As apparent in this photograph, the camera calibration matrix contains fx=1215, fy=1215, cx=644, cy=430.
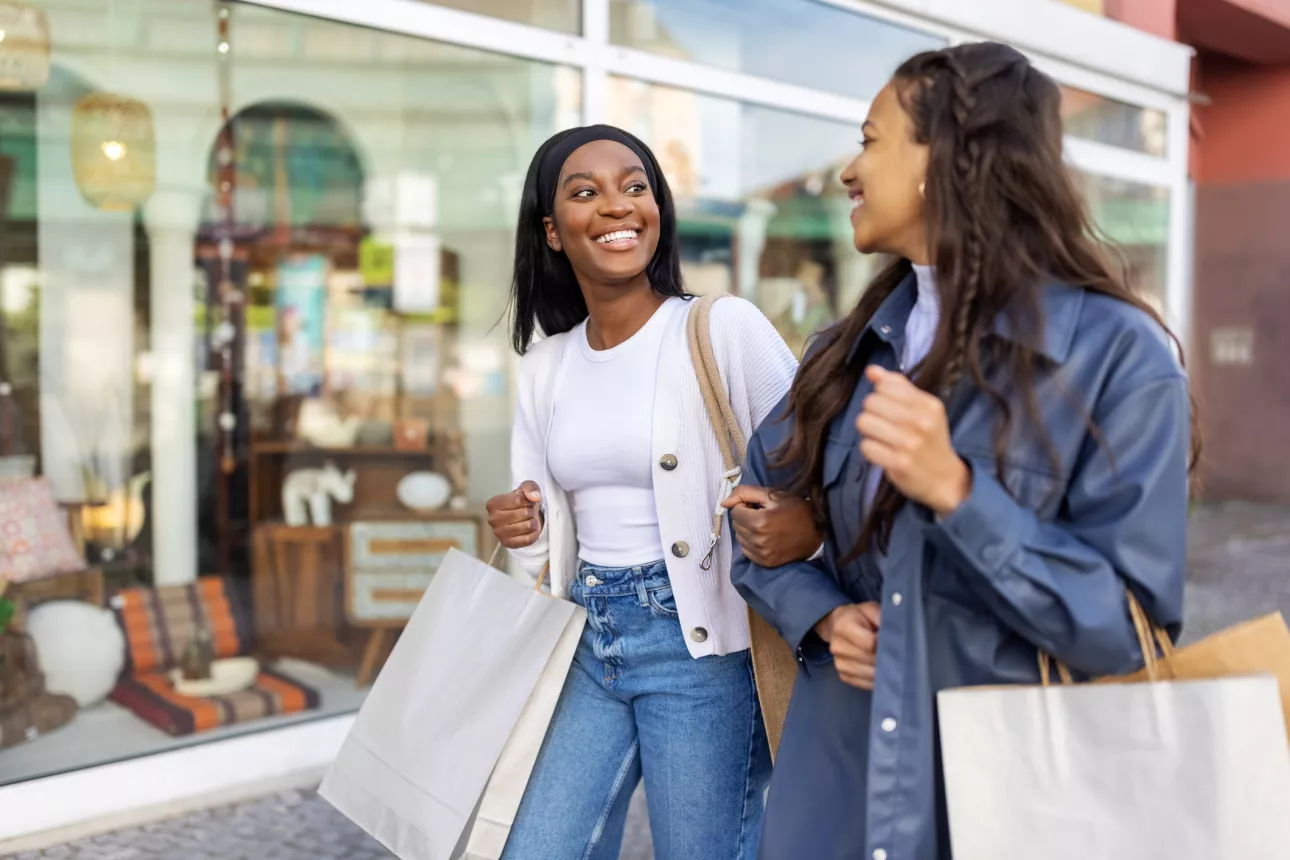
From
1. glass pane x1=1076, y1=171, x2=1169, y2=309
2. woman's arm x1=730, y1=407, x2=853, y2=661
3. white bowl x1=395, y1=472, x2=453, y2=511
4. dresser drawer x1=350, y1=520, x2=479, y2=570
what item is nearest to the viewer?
woman's arm x1=730, y1=407, x2=853, y2=661

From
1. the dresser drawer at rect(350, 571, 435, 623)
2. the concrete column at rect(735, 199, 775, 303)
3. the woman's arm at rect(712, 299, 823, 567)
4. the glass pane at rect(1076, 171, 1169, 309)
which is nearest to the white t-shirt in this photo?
the woman's arm at rect(712, 299, 823, 567)

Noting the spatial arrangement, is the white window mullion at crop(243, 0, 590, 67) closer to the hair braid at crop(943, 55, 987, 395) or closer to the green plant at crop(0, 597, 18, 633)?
the green plant at crop(0, 597, 18, 633)

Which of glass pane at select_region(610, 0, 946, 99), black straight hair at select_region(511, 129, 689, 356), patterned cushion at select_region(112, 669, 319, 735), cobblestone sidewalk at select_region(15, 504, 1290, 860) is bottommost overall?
cobblestone sidewalk at select_region(15, 504, 1290, 860)

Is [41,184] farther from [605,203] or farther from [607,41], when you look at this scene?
[605,203]

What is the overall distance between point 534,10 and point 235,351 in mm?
2397

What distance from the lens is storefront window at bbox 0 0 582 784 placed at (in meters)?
4.80

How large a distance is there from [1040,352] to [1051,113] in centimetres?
30

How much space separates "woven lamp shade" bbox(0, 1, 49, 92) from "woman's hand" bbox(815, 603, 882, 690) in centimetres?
448

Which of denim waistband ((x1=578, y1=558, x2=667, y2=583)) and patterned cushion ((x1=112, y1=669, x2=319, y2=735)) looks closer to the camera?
denim waistband ((x1=578, y1=558, x2=667, y2=583))

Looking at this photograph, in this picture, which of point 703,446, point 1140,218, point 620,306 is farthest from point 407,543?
point 1140,218

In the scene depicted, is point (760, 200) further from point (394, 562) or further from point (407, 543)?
point (394, 562)

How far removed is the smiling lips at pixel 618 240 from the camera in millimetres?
2201

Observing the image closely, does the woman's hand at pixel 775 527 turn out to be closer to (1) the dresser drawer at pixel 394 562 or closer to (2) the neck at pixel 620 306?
(2) the neck at pixel 620 306

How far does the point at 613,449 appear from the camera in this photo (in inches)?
84.4
